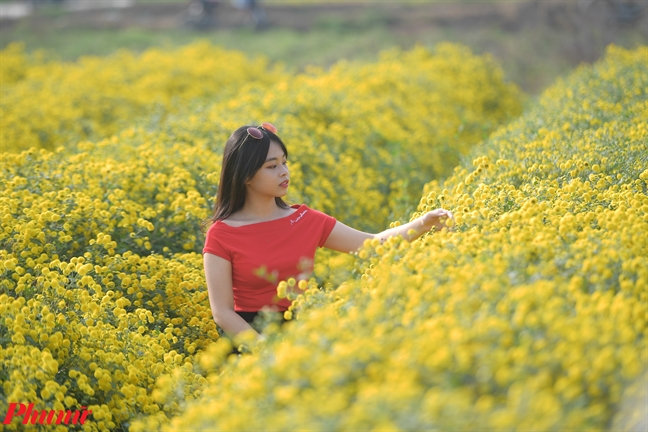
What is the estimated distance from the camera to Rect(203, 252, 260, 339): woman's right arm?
341 centimetres

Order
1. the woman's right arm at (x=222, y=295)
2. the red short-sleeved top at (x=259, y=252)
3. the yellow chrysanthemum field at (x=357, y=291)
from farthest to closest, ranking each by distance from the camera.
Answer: the red short-sleeved top at (x=259, y=252)
the woman's right arm at (x=222, y=295)
the yellow chrysanthemum field at (x=357, y=291)

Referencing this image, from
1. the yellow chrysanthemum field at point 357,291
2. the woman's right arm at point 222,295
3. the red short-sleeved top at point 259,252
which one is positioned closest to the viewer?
the yellow chrysanthemum field at point 357,291

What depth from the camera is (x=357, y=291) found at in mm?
2992

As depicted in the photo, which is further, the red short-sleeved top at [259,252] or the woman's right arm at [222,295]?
the red short-sleeved top at [259,252]

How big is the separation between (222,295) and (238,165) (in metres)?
0.62

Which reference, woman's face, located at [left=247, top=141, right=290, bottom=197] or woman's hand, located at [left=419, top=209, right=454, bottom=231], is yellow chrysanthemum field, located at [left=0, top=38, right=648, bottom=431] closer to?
woman's hand, located at [left=419, top=209, right=454, bottom=231]

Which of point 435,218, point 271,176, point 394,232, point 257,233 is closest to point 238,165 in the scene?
point 271,176

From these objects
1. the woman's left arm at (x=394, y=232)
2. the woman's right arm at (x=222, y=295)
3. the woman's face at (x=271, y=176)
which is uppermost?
the woman's face at (x=271, y=176)

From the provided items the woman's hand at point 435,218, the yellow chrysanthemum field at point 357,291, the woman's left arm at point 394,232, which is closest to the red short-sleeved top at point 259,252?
the woman's left arm at point 394,232

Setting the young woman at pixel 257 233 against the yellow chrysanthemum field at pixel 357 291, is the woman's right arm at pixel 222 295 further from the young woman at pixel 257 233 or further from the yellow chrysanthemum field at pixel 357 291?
the yellow chrysanthemum field at pixel 357 291

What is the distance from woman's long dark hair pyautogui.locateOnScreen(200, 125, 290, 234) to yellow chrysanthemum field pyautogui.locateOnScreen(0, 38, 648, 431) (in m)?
0.55

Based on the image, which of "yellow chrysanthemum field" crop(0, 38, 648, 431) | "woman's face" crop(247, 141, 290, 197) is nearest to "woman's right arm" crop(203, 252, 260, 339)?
"yellow chrysanthemum field" crop(0, 38, 648, 431)

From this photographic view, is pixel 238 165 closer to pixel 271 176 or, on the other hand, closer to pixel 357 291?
pixel 271 176

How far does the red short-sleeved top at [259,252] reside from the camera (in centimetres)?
355
